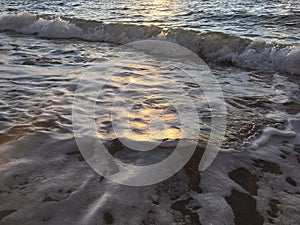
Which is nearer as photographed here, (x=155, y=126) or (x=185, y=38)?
(x=155, y=126)

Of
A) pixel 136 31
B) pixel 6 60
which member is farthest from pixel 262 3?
pixel 6 60

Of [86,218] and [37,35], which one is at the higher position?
[86,218]

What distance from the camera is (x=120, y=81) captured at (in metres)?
5.39

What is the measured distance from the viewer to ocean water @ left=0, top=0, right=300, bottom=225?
7.80ft

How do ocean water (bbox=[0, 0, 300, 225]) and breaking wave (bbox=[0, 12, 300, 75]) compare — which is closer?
ocean water (bbox=[0, 0, 300, 225])

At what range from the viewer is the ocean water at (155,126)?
2377mm

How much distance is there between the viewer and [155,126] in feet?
12.1

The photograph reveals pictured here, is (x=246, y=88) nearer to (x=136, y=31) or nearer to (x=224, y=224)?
(x=224, y=224)

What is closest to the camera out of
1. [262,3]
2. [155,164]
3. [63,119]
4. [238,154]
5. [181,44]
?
[155,164]

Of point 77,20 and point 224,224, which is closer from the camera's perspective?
point 224,224

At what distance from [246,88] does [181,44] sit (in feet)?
12.2

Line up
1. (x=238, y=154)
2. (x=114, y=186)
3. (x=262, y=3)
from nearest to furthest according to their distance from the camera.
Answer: (x=114, y=186)
(x=238, y=154)
(x=262, y=3)

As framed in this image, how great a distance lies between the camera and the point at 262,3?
42.7 feet

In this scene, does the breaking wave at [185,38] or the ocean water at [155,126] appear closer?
the ocean water at [155,126]
